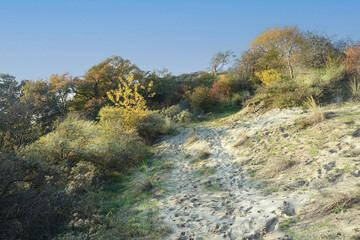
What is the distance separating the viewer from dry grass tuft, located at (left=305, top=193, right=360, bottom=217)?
2883 millimetres

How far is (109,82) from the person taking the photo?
1991 cm

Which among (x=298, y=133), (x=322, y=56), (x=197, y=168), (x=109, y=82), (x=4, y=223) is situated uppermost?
(x=109, y=82)

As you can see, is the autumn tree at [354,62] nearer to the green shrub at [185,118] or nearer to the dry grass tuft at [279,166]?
the dry grass tuft at [279,166]

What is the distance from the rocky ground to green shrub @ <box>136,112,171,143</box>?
9.41 feet

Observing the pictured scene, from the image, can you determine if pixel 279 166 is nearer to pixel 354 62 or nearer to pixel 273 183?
pixel 273 183

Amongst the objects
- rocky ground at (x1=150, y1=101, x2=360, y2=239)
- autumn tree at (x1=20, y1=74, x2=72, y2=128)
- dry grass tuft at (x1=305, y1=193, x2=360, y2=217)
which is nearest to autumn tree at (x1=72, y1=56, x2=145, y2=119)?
autumn tree at (x1=20, y1=74, x2=72, y2=128)

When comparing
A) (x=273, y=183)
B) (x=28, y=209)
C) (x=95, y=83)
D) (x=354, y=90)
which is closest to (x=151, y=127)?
(x=273, y=183)

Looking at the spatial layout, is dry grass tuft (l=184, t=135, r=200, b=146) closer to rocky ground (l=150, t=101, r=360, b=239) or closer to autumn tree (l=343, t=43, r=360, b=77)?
rocky ground (l=150, t=101, r=360, b=239)

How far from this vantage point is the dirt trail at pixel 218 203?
3.13m

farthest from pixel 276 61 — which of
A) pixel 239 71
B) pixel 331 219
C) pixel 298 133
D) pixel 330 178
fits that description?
pixel 331 219

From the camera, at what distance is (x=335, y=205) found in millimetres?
2949

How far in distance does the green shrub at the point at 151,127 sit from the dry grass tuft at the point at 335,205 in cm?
830

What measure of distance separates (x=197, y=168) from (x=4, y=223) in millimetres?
4564

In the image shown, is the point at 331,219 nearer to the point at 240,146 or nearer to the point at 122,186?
the point at 240,146
